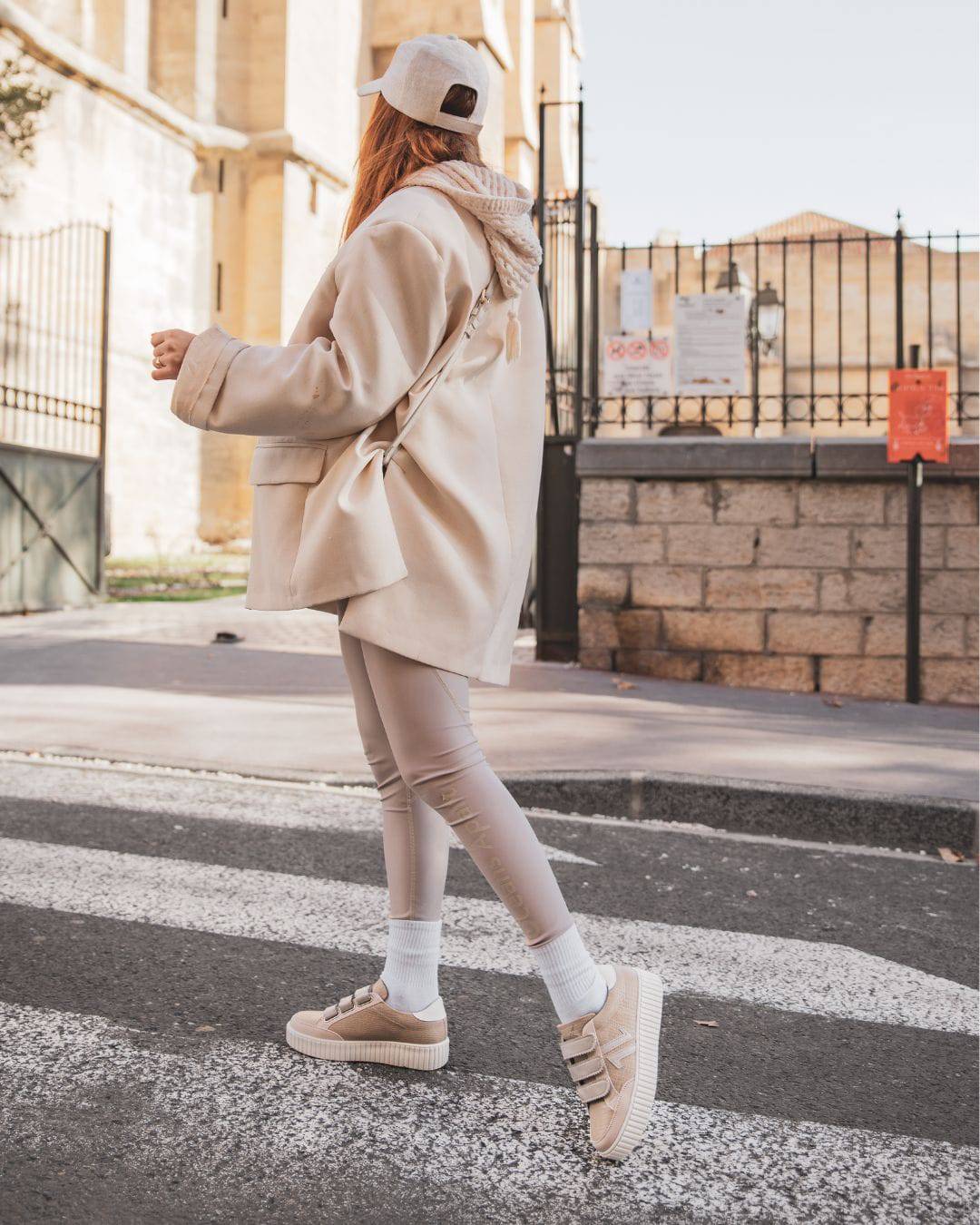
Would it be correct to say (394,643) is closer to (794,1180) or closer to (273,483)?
(273,483)

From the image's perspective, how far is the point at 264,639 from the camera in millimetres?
11461

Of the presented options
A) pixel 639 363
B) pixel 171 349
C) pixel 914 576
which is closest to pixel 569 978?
pixel 171 349

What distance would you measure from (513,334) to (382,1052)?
1.46 metres

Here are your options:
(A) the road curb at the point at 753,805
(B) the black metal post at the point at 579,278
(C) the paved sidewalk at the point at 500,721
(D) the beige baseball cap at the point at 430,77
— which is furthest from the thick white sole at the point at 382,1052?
(B) the black metal post at the point at 579,278

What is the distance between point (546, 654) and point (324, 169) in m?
27.7

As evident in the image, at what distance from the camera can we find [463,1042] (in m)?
2.76

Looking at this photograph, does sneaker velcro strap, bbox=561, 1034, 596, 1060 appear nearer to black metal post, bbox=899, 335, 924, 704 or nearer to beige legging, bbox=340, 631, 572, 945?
beige legging, bbox=340, 631, 572, 945

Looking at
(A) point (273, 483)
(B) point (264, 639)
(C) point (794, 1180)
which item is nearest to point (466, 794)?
(A) point (273, 483)

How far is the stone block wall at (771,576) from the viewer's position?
9.52 m

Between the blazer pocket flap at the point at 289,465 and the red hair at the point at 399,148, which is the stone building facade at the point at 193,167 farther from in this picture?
the blazer pocket flap at the point at 289,465

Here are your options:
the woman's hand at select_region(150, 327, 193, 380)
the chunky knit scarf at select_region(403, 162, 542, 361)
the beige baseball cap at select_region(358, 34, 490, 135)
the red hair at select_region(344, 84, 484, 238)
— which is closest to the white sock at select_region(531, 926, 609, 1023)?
the chunky knit scarf at select_region(403, 162, 542, 361)

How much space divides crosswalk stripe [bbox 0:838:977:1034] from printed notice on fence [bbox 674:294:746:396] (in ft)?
22.6

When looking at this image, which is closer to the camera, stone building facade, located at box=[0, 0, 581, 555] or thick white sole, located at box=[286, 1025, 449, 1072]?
thick white sole, located at box=[286, 1025, 449, 1072]

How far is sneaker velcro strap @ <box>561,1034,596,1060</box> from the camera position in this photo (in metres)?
2.32
